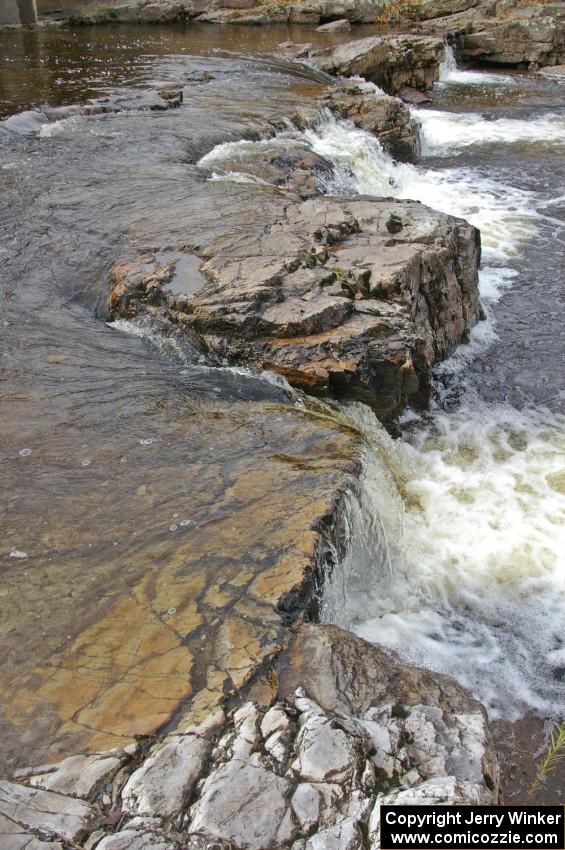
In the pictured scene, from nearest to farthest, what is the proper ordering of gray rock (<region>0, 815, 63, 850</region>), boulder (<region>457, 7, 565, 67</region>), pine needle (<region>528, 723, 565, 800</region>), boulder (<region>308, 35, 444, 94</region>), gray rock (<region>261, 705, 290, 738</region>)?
gray rock (<region>0, 815, 63, 850</region>), gray rock (<region>261, 705, 290, 738</region>), pine needle (<region>528, 723, 565, 800</region>), boulder (<region>308, 35, 444, 94</region>), boulder (<region>457, 7, 565, 67</region>)

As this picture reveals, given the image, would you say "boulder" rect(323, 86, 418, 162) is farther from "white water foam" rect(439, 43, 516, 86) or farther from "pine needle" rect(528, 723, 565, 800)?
"pine needle" rect(528, 723, 565, 800)

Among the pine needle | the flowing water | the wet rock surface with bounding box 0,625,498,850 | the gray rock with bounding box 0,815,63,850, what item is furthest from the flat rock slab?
the gray rock with bounding box 0,815,63,850

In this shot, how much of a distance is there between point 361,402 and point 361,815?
3.07m

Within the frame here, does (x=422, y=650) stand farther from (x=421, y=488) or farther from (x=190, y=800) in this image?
(x=190, y=800)

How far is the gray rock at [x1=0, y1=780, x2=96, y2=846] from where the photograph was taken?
2082 mm

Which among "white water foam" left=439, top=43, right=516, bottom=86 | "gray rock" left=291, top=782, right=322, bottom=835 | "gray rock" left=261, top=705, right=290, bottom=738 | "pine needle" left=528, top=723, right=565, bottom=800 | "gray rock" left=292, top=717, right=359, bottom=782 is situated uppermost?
"white water foam" left=439, top=43, right=516, bottom=86

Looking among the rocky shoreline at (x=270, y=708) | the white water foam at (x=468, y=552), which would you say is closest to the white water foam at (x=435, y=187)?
the white water foam at (x=468, y=552)

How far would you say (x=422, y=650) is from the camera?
368cm

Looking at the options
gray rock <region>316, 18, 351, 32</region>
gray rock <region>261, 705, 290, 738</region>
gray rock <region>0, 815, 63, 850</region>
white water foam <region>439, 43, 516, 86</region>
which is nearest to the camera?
gray rock <region>0, 815, 63, 850</region>

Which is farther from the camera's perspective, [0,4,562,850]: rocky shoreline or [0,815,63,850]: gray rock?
[0,4,562,850]: rocky shoreline

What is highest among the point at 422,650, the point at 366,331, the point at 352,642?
the point at 366,331

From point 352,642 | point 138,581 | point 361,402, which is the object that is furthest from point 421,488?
point 138,581

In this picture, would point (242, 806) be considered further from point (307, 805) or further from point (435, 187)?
point (435, 187)

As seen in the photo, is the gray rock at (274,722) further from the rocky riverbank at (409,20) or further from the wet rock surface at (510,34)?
the wet rock surface at (510,34)
